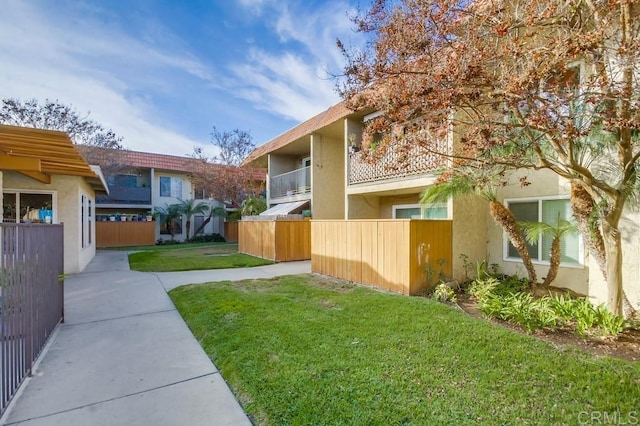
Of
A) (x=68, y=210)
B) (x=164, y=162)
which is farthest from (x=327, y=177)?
(x=164, y=162)

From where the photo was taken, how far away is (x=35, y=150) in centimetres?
795

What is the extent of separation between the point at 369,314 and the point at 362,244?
375 centimetres

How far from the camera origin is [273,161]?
2319 cm

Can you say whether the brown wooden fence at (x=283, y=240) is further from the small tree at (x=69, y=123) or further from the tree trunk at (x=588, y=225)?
the small tree at (x=69, y=123)

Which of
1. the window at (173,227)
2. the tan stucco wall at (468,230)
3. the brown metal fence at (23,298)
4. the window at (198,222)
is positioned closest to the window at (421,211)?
the tan stucco wall at (468,230)

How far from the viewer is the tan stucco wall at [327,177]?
17.9 metres

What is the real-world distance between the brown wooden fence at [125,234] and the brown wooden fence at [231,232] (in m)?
6.55

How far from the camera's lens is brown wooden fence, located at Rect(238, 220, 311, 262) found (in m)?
16.5

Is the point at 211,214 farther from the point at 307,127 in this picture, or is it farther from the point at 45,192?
the point at 45,192

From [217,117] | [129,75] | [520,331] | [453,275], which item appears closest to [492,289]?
[453,275]

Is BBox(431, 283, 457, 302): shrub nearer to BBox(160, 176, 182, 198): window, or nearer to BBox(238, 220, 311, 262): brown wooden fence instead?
BBox(238, 220, 311, 262): brown wooden fence

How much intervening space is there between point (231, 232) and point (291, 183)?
13.0 m

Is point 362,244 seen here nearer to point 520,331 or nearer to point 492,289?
point 492,289

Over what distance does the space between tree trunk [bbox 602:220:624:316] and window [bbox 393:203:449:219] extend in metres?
4.56
